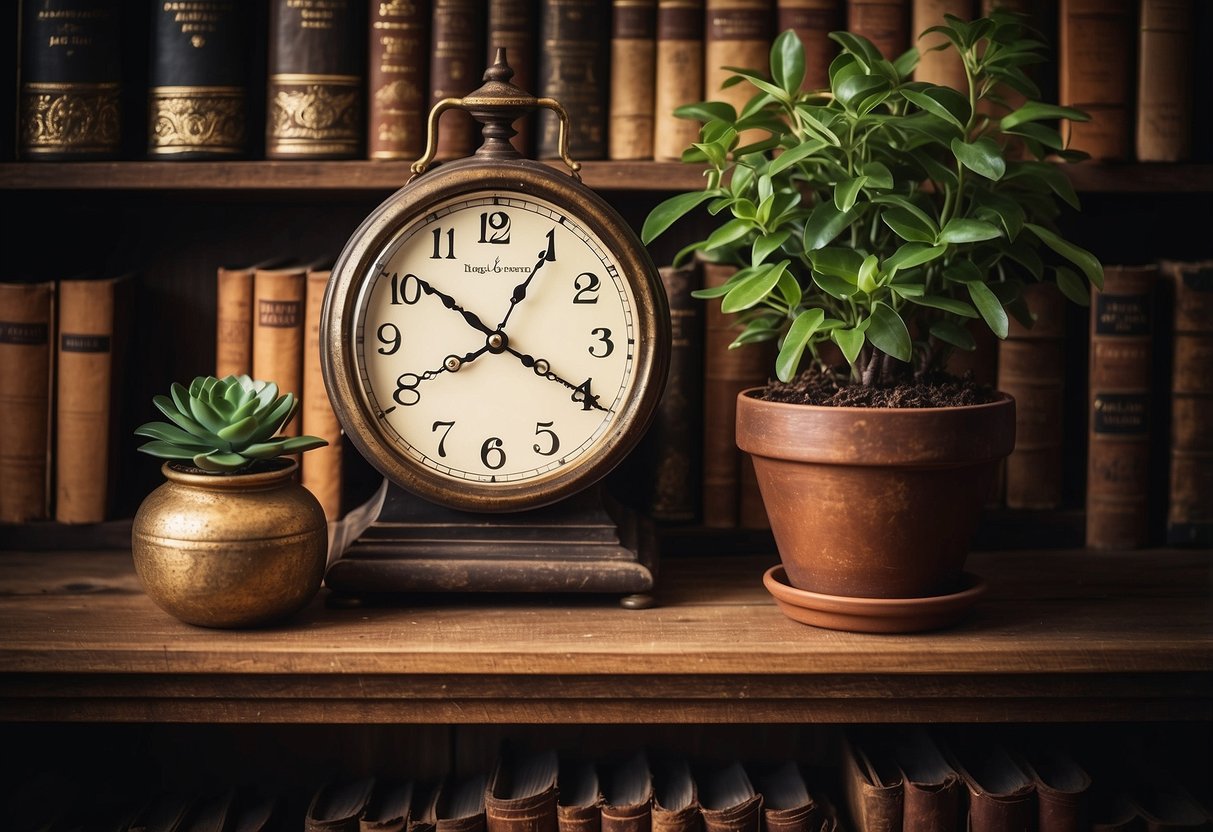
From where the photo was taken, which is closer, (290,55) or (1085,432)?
(290,55)

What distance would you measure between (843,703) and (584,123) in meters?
0.72

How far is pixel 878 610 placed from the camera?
1.10 meters

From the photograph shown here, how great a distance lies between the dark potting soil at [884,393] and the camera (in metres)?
1.11

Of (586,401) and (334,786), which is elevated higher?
(586,401)

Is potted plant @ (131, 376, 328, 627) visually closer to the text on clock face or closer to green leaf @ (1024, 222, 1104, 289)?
the text on clock face

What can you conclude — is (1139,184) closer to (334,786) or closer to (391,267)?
(391,267)

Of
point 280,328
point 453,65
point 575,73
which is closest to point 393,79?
point 453,65

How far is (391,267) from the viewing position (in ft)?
3.86

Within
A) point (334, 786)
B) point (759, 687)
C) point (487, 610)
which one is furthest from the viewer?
point (334, 786)

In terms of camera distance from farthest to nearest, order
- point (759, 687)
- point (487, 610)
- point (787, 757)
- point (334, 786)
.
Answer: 1. point (787, 757)
2. point (334, 786)
3. point (487, 610)
4. point (759, 687)

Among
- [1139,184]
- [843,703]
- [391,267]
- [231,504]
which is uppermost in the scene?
[1139,184]

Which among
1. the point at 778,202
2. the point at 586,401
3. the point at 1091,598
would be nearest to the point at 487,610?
the point at 586,401

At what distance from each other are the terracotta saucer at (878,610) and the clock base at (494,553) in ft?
0.51

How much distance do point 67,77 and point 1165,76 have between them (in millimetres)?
1269
